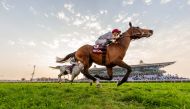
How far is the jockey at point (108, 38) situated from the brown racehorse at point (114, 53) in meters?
0.26

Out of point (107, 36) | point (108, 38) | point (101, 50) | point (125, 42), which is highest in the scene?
point (107, 36)

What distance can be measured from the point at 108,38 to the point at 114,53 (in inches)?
43.5

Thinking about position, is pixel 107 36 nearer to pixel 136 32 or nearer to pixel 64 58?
pixel 136 32

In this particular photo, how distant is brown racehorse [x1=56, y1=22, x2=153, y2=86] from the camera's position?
11.5 m

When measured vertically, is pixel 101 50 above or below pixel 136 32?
below

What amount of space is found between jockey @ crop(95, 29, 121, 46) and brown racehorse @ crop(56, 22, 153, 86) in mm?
256

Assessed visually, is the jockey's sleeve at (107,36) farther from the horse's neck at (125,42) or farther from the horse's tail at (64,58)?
the horse's tail at (64,58)

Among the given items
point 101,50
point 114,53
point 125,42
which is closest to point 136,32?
point 125,42

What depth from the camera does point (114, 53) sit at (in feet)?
38.1

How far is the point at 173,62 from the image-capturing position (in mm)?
66625

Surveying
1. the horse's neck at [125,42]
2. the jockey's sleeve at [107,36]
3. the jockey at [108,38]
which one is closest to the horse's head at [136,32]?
the horse's neck at [125,42]

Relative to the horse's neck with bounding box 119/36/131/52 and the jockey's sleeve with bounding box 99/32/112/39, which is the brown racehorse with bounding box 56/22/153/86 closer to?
the horse's neck with bounding box 119/36/131/52

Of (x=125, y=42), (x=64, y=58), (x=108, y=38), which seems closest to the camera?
(x=125, y=42)

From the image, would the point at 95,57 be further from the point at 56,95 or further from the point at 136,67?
the point at 136,67
